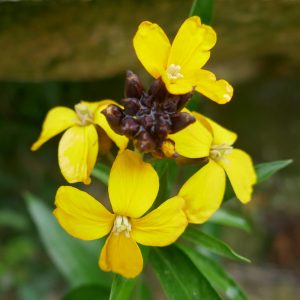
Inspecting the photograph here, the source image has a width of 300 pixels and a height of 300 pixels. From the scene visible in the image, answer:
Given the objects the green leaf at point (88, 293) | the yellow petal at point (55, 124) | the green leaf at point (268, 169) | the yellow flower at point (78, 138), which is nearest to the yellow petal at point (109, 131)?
the yellow flower at point (78, 138)

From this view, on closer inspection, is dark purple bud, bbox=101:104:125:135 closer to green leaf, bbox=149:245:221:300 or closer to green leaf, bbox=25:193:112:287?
green leaf, bbox=149:245:221:300

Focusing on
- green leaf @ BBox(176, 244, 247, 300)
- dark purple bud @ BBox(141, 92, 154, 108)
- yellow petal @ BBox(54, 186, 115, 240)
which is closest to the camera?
yellow petal @ BBox(54, 186, 115, 240)

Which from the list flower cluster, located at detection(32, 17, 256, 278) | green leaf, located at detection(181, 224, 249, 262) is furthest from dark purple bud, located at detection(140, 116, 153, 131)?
green leaf, located at detection(181, 224, 249, 262)

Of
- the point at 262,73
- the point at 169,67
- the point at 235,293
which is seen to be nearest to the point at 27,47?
the point at 169,67

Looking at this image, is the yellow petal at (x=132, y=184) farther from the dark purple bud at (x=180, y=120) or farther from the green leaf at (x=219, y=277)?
the green leaf at (x=219, y=277)

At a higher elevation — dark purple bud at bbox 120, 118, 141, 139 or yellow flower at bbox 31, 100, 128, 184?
dark purple bud at bbox 120, 118, 141, 139

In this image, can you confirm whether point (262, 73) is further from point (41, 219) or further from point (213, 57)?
point (41, 219)

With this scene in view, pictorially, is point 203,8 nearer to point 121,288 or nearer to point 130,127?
point 130,127

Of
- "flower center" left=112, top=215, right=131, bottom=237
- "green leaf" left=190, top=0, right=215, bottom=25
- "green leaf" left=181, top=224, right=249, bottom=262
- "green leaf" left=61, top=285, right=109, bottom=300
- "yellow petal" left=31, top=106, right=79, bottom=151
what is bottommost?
"green leaf" left=61, top=285, right=109, bottom=300
